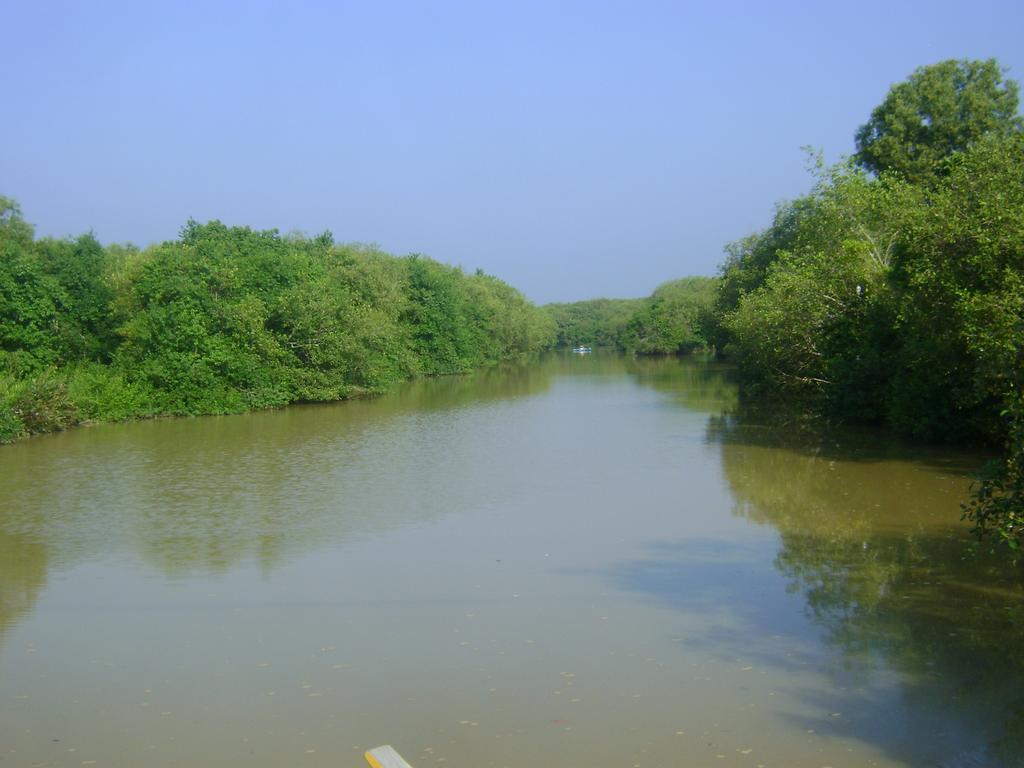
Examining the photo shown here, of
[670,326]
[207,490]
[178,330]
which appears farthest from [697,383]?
[670,326]

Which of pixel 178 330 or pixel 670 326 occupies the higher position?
pixel 670 326

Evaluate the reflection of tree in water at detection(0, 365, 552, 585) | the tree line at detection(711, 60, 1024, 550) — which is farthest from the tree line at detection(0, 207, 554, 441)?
the tree line at detection(711, 60, 1024, 550)

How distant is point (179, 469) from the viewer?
18891 mm

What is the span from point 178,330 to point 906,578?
2685 centimetres

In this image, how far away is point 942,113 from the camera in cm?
Answer: 3500

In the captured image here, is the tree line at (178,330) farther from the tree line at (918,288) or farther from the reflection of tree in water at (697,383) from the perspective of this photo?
the tree line at (918,288)

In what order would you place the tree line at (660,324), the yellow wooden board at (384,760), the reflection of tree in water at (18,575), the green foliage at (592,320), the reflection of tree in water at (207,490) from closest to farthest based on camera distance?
1. the yellow wooden board at (384,760)
2. the reflection of tree in water at (18,575)
3. the reflection of tree in water at (207,490)
4. the tree line at (660,324)
5. the green foliage at (592,320)

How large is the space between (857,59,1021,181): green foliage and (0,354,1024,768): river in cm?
2117

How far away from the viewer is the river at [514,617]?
19.9 feet

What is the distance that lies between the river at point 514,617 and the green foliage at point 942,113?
21.2 m

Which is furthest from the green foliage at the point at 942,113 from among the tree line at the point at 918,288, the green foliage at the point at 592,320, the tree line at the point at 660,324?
the green foliage at the point at 592,320

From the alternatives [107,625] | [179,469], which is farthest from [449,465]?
[107,625]

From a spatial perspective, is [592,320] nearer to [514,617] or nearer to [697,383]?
[697,383]

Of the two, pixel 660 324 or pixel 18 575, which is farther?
pixel 660 324
